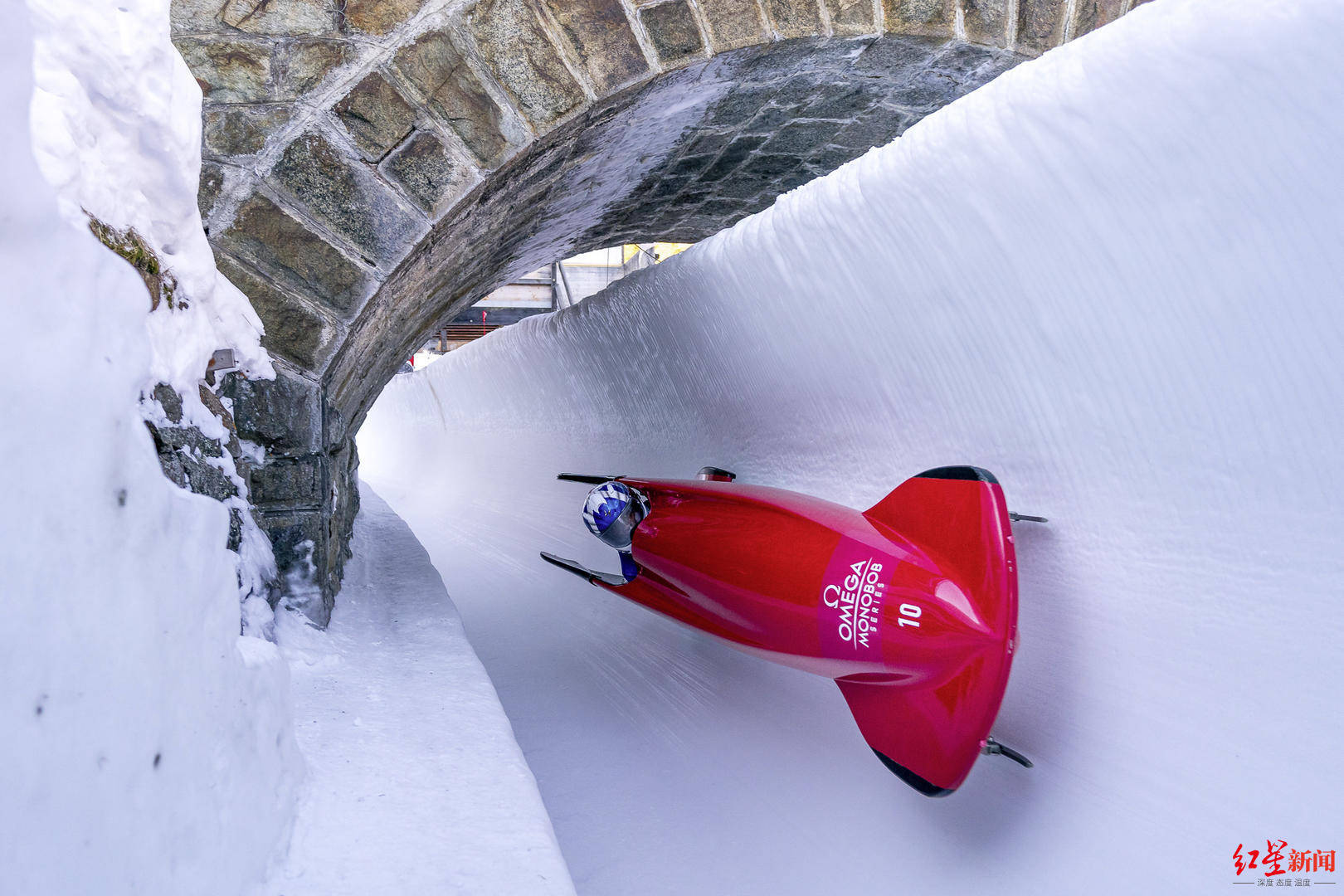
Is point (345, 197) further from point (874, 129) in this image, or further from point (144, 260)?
point (874, 129)

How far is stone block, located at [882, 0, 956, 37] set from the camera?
8.44 feet

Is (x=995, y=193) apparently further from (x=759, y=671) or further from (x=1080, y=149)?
(x=759, y=671)

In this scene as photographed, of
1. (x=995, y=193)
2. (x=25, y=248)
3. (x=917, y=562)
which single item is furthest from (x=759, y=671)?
(x=25, y=248)

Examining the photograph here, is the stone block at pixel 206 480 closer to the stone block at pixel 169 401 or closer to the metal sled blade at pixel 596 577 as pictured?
the stone block at pixel 169 401

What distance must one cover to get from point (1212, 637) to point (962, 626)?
38cm

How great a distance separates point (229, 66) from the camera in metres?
1.91

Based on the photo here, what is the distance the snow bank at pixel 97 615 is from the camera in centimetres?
75

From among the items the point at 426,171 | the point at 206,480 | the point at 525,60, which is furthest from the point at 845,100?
the point at 206,480

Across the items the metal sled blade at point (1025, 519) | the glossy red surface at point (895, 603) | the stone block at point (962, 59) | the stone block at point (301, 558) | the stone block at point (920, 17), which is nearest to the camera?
the glossy red surface at point (895, 603)

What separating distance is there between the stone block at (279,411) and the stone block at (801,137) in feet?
7.05

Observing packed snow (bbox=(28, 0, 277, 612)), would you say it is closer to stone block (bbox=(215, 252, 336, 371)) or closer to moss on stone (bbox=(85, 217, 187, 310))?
moss on stone (bbox=(85, 217, 187, 310))

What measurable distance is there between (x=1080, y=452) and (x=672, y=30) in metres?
1.61

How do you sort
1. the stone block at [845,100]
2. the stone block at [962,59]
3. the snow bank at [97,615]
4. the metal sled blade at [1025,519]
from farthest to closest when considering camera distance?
the stone block at [845,100] → the stone block at [962,59] → the metal sled blade at [1025,519] → the snow bank at [97,615]

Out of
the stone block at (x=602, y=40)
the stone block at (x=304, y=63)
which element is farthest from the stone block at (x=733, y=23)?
the stone block at (x=304, y=63)
